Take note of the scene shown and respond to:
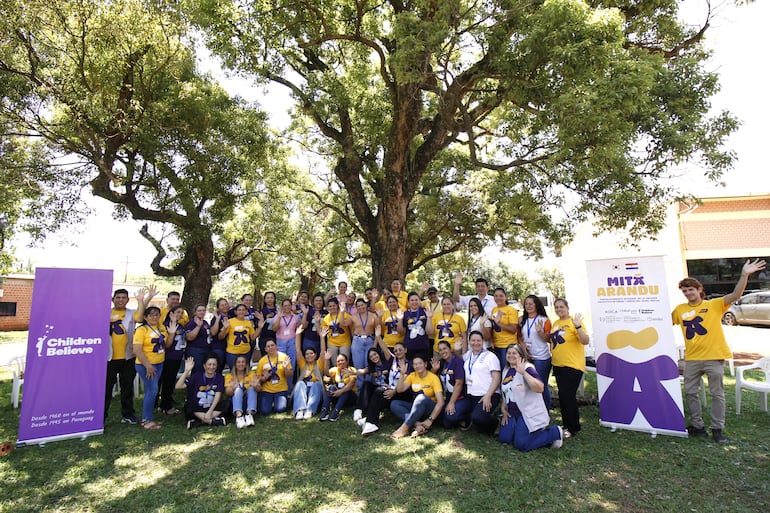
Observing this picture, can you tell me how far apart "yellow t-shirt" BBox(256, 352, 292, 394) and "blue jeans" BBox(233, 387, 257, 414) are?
217 mm

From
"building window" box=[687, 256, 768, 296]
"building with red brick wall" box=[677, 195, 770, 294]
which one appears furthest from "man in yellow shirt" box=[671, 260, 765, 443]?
"building window" box=[687, 256, 768, 296]

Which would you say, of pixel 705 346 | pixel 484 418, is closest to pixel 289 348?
pixel 484 418

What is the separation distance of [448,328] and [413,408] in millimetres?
1339

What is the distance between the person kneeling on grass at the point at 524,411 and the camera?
448cm

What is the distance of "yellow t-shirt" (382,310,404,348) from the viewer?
248 inches

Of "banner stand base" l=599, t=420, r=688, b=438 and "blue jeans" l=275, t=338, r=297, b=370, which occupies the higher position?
"blue jeans" l=275, t=338, r=297, b=370

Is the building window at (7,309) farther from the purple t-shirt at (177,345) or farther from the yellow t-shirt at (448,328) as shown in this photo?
the yellow t-shirt at (448,328)

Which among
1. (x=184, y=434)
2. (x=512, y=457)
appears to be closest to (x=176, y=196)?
(x=184, y=434)

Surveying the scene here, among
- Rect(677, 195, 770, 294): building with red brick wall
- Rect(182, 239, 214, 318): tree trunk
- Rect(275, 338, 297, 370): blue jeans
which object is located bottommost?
Rect(275, 338, 297, 370): blue jeans

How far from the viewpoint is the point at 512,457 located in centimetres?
432

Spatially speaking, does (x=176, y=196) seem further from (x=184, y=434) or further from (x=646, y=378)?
(x=646, y=378)

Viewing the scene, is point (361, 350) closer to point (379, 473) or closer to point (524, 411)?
point (379, 473)

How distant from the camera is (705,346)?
4.74 meters

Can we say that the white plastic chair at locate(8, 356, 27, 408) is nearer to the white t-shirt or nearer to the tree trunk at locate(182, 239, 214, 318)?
the tree trunk at locate(182, 239, 214, 318)
